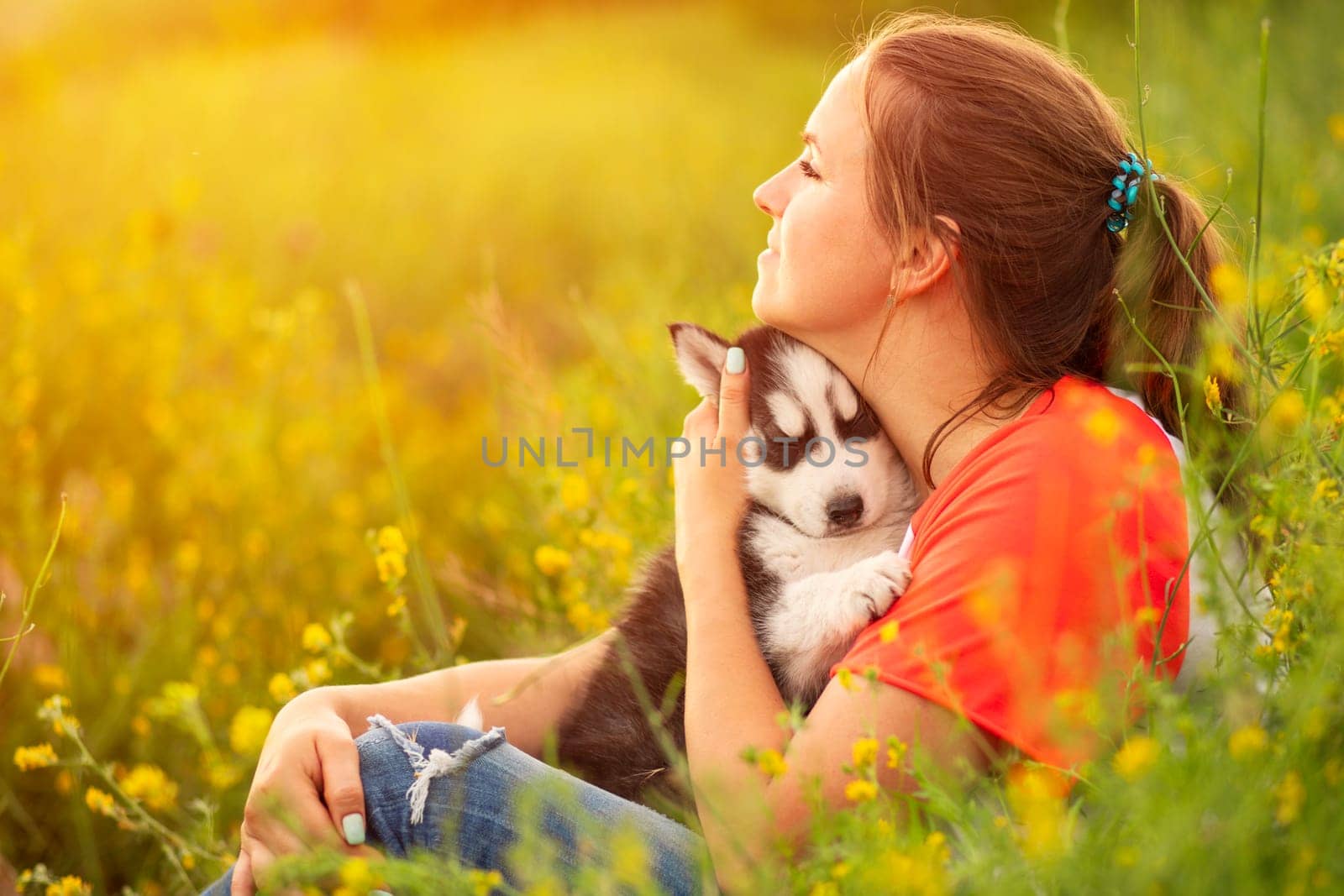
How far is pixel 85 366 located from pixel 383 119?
13.4 ft

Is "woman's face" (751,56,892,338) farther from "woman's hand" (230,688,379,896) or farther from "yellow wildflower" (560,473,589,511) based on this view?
"woman's hand" (230,688,379,896)

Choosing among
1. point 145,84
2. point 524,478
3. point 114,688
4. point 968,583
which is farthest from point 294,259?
point 968,583

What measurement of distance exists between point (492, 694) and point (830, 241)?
4.05 feet

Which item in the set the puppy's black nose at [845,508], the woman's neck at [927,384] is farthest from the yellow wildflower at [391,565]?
the woman's neck at [927,384]

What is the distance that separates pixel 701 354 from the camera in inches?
103

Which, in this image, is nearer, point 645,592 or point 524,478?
point 645,592

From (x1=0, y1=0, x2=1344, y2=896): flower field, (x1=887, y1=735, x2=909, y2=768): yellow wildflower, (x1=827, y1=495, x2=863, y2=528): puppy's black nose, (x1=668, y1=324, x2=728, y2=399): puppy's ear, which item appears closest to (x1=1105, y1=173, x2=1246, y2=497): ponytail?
(x1=0, y1=0, x2=1344, y2=896): flower field

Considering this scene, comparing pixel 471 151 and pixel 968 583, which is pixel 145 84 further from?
pixel 968 583

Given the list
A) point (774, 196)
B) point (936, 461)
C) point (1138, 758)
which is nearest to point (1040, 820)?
point (1138, 758)

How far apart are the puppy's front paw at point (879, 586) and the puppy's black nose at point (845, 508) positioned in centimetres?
33

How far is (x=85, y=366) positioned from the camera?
4016 mm

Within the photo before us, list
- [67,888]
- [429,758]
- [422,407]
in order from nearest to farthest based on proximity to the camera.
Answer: [429,758] < [67,888] < [422,407]

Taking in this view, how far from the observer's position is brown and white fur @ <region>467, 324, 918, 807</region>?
2197 mm

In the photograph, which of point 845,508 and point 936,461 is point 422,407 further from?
point 936,461
